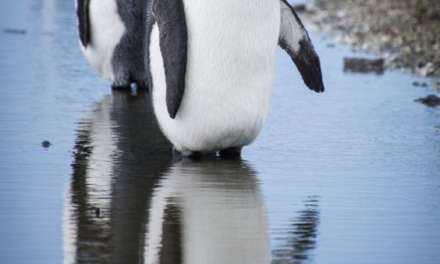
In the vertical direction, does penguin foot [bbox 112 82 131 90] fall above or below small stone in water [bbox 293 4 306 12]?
below

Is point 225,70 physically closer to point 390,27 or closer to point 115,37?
point 115,37

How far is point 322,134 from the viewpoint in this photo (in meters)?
8.34

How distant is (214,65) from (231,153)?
0.70m

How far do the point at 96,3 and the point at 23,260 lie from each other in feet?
20.4

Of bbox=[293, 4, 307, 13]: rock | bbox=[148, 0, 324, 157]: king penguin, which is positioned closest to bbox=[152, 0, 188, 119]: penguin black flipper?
bbox=[148, 0, 324, 157]: king penguin

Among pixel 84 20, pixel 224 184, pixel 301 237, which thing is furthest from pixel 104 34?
pixel 301 237

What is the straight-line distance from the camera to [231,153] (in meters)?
7.52

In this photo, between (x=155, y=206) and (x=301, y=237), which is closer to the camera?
(x=301, y=237)

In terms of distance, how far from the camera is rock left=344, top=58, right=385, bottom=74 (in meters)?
12.1

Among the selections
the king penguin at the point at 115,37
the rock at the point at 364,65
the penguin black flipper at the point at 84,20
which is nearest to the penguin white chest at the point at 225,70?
the king penguin at the point at 115,37

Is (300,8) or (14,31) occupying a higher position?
(300,8)

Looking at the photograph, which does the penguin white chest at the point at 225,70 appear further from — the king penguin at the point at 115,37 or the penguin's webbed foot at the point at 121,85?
the penguin's webbed foot at the point at 121,85

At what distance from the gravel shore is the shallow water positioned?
178 cm

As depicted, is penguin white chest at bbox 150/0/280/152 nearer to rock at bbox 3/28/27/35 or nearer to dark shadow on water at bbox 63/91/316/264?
dark shadow on water at bbox 63/91/316/264
